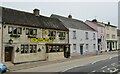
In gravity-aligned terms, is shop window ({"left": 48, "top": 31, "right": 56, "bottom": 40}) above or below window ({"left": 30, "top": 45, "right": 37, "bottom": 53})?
above

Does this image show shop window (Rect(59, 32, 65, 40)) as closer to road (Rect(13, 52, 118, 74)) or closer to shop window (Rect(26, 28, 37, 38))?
shop window (Rect(26, 28, 37, 38))

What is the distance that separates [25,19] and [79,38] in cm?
1606

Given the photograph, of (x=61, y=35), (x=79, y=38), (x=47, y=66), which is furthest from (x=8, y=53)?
(x=79, y=38)

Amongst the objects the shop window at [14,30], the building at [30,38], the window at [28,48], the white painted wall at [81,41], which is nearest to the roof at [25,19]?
the building at [30,38]

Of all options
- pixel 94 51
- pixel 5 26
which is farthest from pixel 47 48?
pixel 94 51

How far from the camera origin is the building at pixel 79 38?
143 ft

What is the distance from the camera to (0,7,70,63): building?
2830cm

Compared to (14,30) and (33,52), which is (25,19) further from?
(33,52)

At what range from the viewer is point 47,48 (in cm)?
3497

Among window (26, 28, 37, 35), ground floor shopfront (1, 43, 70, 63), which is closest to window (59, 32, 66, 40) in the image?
ground floor shopfront (1, 43, 70, 63)

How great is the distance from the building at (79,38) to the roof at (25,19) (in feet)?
12.5

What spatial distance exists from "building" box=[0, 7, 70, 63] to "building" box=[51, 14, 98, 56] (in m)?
2.36

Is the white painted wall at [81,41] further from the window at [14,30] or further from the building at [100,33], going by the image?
the window at [14,30]

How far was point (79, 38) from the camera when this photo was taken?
46.1 meters
